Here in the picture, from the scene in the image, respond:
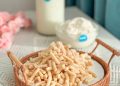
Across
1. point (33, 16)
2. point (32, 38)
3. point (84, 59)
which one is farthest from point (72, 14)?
point (84, 59)

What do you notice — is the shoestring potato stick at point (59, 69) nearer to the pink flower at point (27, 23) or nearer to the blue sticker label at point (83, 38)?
the blue sticker label at point (83, 38)

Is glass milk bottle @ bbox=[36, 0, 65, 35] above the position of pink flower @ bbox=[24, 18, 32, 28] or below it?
above

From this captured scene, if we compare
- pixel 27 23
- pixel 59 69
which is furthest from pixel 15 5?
pixel 59 69

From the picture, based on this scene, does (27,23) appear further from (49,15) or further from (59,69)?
(59,69)

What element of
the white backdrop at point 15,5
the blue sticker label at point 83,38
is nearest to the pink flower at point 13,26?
the blue sticker label at point 83,38

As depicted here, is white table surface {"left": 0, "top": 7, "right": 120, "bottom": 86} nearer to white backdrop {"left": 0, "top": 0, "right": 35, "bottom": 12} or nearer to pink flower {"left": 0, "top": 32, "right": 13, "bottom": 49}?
pink flower {"left": 0, "top": 32, "right": 13, "bottom": 49}

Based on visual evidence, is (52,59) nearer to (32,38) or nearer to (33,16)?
(32,38)

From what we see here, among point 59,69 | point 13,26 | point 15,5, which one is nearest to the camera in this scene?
point 59,69

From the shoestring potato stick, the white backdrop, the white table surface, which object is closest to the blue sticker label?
the white table surface
